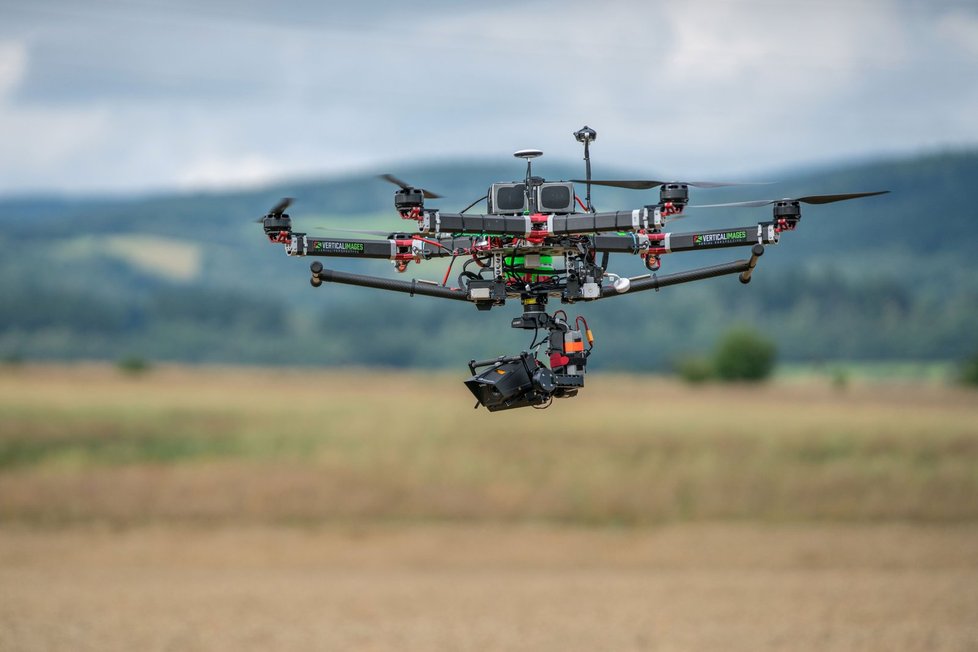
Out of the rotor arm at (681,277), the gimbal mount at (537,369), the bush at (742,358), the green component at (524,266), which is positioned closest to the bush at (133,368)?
the bush at (742,358)

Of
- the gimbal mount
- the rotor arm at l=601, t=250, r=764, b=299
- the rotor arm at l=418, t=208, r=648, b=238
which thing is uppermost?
the rotor arm at l=418, t=208, r=648, b=238

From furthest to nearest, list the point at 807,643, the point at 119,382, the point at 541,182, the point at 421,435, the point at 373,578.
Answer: the point at 119,382 < the point at 421,435 < the point at 373,578 < the point at 807,643 < the point at 541,182

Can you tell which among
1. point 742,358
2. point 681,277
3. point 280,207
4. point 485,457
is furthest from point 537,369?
point 742,358

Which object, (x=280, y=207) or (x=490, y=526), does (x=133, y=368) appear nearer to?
(x=490, y=526)

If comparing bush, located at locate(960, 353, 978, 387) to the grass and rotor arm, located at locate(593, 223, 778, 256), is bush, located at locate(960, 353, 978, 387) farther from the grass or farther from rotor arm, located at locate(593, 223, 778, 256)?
rotor arm, located at locate(593, 223, 778, 256)

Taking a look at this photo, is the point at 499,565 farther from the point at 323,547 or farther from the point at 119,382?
the point at 119,382

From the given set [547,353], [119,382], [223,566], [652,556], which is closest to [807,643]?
[652,556]

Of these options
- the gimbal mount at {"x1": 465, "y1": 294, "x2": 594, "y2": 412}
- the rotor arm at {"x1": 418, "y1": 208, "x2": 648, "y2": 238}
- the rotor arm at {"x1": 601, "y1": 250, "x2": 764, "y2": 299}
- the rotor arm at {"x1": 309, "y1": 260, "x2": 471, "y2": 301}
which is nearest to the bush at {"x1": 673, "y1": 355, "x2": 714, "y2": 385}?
the gimbal mount at {"x1": 465, "y1": 294, "x2": 594, "y2": 412}
